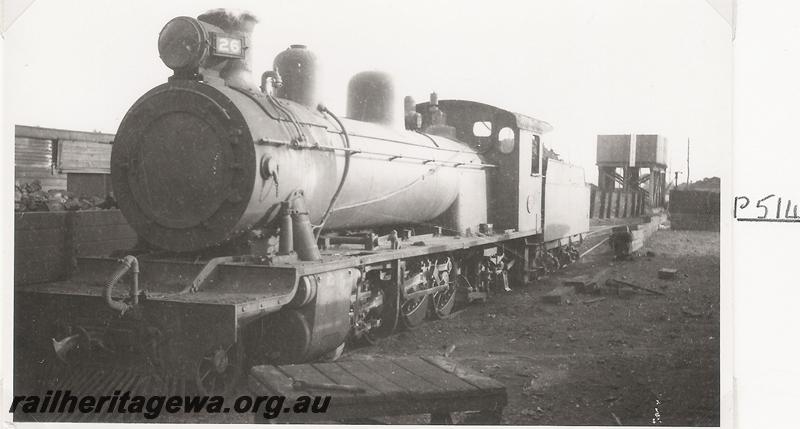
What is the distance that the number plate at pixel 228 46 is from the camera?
459cm

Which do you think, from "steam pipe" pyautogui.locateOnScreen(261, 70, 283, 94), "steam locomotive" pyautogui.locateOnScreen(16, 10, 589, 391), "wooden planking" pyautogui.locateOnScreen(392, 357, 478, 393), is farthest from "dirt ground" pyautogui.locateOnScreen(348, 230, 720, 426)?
"steam pipe" pyautogui.locateOnScreen(261, 70, 283, 94)

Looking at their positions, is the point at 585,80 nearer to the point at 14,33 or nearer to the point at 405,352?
the point at 405,352

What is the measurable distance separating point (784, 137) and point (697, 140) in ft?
1.87

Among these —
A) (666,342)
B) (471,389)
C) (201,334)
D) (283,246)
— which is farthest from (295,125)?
(666,342)

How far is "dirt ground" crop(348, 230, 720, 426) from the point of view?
4.54 m

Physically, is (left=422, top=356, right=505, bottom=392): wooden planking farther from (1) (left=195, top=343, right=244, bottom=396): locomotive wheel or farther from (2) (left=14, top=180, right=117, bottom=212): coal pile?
(2) (left=14, top=180, right=117, bottom=212): coal pile

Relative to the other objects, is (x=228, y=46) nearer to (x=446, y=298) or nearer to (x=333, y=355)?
(x=333, y=355)

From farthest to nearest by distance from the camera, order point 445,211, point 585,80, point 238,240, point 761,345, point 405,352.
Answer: point 445,211 < point 405,352 < point 585,80 < point 238,240 < point 761,345

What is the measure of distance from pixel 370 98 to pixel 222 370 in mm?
3183

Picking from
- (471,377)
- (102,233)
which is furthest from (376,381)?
(102,233)

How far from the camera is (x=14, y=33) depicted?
466 cm

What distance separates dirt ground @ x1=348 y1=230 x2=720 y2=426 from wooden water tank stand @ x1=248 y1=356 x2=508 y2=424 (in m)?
0.90

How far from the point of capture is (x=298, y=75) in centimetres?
538

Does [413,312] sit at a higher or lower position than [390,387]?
lower
